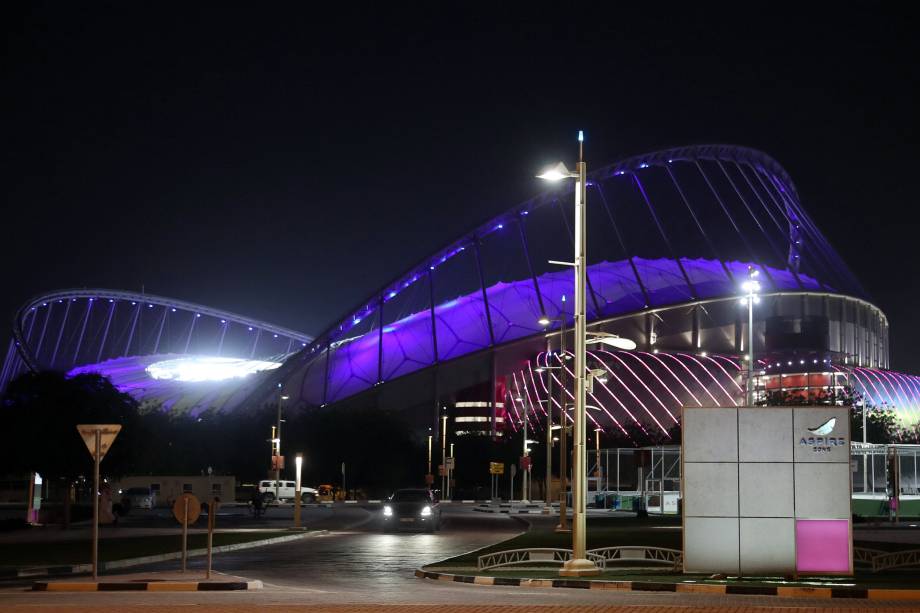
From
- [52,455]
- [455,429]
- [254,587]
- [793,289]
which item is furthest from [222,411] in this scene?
[254,587]

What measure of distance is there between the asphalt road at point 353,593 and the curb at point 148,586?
1.78ft

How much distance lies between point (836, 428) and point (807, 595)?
449 centimetres

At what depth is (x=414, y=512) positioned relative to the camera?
50781mm

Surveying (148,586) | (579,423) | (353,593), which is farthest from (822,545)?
(148,586)

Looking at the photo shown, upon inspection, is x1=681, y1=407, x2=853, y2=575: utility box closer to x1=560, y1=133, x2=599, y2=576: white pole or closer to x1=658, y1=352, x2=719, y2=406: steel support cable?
x1=560, y1=133, x2=599, y2=576: white pole

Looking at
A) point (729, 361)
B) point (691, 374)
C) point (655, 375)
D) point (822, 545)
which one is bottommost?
point (822, 545)

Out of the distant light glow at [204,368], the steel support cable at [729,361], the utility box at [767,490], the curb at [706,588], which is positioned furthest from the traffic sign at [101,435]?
the distant light glow at [204,368]

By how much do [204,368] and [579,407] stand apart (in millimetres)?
131146

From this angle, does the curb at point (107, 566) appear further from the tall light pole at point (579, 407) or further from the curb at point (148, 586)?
the tall light pole at point (579, 407)

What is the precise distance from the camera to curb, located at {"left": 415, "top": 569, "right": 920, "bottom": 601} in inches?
891

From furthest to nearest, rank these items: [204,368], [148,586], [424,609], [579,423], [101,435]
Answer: [204,368], [579,423], [101,435], [148,586], [424,609]

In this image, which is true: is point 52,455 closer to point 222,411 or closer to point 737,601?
point 737,601

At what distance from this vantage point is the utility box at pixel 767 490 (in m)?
26.0

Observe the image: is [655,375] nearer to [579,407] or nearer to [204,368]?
Result: [204,368]
